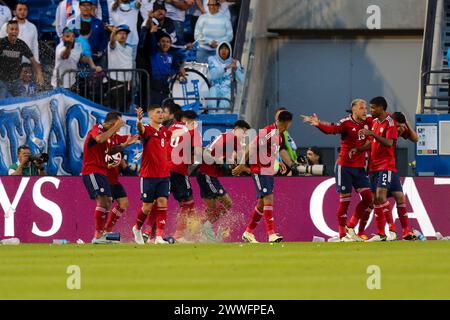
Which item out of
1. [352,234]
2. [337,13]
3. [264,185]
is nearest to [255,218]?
[264,185]

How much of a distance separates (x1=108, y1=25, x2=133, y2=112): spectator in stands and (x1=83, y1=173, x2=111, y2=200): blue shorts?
513 cm

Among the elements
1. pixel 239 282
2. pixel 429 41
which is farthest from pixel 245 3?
pixel 239 282

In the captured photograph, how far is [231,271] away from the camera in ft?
→ 55.1

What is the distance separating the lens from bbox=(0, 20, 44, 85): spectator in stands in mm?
28750

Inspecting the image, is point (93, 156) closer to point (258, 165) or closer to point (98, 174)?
point (98, 174)

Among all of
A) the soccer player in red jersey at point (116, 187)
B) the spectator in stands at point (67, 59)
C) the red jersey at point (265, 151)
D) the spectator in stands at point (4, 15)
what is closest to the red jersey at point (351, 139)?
the red jersey at point (265, 151)

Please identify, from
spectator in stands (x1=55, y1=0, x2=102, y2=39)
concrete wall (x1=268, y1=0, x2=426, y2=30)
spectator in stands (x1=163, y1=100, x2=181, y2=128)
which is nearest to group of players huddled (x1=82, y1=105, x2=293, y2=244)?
spectator in stands (x1=163, y1=100, x2=181, y2=128)

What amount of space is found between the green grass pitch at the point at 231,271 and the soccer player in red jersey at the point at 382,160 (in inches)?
71.6

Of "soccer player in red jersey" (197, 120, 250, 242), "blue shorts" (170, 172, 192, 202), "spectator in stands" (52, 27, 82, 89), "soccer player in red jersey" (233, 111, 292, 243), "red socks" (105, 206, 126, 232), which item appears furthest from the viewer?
"spectator in stands" (52, 27, 82, 89)

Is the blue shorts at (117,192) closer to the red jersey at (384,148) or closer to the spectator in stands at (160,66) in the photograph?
the red jersey at (384,148)

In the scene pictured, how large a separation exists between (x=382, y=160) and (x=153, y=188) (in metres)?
3.74

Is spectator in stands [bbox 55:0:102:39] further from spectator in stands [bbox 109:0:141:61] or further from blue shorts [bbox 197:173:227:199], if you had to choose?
blue shorts [bbox 197:173:227:199]

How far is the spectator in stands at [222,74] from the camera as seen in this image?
97.5 ft

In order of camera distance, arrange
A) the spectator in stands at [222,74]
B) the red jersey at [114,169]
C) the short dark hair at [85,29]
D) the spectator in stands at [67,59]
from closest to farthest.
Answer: the red jersey at [114,169]
the spectator in stands at [67,59]
the short dark hair at [85,29]
the spectator in stands at [222,74]
